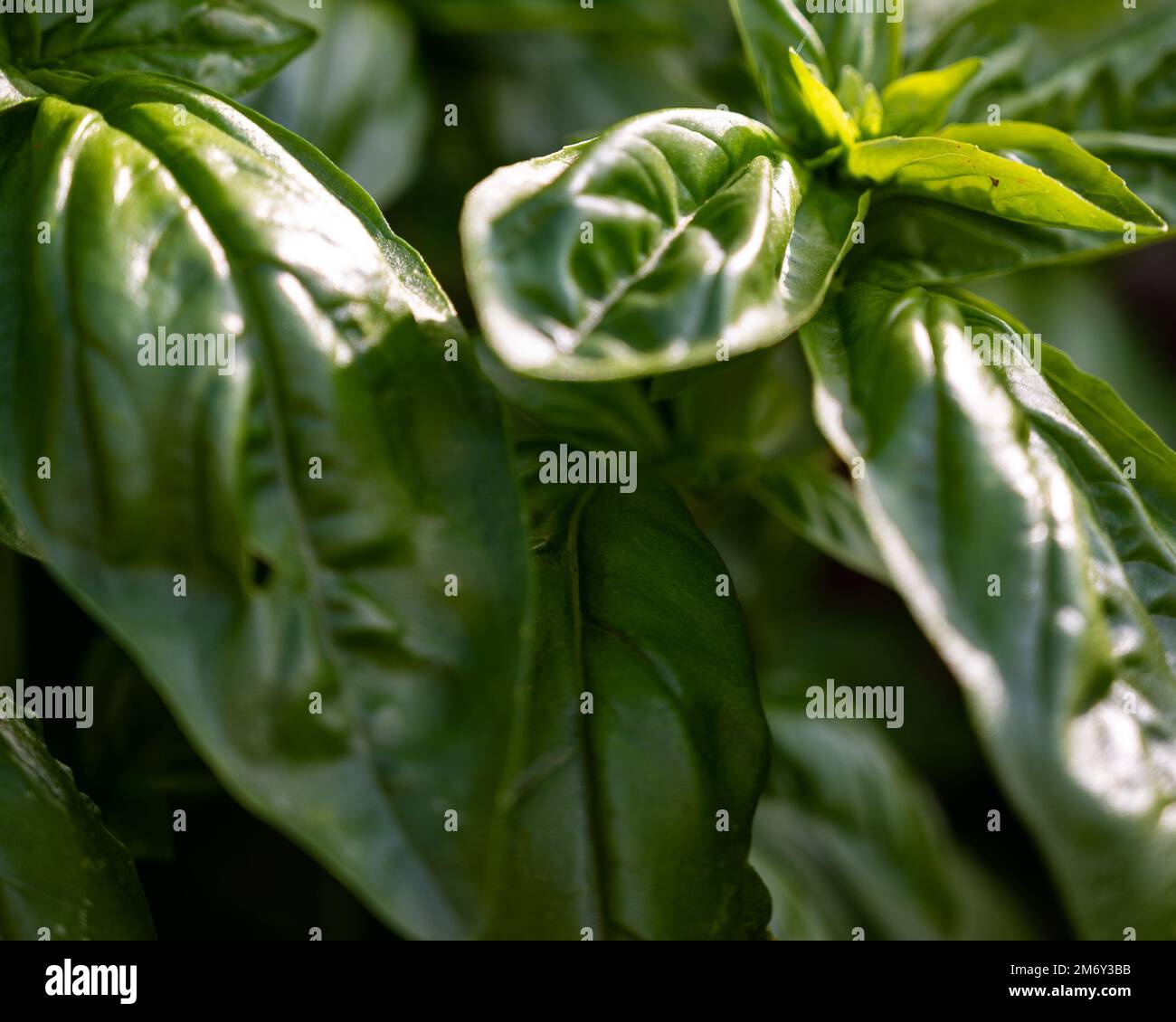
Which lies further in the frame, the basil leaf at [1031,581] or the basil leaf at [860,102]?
the basil leaf at [860,102]

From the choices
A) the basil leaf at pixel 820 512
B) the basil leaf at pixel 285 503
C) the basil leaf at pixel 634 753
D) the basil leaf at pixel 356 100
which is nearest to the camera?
the basil leaf at pixel 285 503

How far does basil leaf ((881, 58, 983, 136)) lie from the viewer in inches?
24.2

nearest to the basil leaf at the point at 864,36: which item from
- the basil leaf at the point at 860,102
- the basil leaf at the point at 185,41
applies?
the basil leaf at the point at 860,102

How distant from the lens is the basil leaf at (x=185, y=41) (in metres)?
0.59

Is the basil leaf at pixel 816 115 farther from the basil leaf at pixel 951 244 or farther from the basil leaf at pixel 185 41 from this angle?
the basil leaf at pixel 185 41

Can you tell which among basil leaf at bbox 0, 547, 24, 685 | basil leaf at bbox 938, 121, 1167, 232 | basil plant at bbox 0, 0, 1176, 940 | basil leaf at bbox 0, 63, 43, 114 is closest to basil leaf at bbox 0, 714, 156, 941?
basil plant at bbox 0, 0, 1176, 940

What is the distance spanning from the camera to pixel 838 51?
0.64 m

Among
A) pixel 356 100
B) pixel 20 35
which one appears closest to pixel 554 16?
pixel 356 100

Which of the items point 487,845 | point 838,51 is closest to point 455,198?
point 838,51

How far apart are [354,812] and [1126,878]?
26cm

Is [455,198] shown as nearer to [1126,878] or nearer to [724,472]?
[724,472]

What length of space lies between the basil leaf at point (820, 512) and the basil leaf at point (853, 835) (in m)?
0.22

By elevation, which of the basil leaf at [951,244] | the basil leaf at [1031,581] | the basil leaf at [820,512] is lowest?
the basil leaf at [820,512]

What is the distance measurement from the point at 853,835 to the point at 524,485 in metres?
0.53
